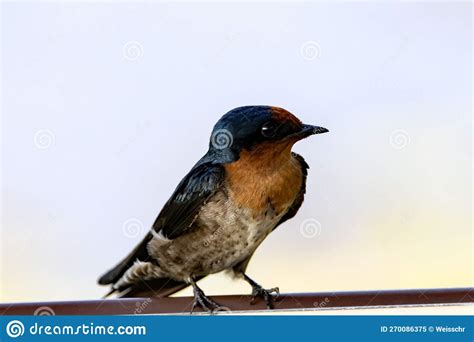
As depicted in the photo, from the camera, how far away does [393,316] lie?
2811 mm

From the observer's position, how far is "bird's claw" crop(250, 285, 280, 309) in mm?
2808

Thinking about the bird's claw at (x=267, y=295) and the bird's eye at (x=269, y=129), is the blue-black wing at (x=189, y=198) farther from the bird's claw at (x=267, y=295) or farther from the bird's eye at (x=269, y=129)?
the bird's claw at (x=267, y=295)

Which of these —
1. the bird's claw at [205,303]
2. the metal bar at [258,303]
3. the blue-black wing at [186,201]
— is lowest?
the bird's claw at [205,303]

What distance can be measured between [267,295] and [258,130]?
692 millimetres

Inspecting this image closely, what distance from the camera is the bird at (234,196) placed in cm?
270

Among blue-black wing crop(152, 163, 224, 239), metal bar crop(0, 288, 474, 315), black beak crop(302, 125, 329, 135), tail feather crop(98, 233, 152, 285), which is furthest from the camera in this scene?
tail feather crop(98, 233, 152, 285)

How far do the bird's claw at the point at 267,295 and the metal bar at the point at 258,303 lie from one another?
0.09 feet

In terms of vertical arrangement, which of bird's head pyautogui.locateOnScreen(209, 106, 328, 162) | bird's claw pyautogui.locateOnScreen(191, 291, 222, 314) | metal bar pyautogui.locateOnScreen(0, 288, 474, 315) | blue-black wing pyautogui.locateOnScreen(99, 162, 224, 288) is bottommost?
bird's claw pyautogui.locateOnScreen(191, 291, 222, 314)

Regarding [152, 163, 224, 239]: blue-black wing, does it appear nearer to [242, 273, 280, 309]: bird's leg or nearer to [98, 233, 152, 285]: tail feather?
[98, 233, 152, 285]: tail feather

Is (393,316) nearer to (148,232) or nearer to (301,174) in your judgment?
(301,174)

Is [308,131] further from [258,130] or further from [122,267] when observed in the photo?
[122,267]

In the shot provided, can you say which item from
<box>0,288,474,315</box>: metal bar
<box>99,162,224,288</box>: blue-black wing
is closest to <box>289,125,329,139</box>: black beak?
<box>99,162,224,288</box>: blue-black wing

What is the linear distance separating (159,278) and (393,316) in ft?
3.33

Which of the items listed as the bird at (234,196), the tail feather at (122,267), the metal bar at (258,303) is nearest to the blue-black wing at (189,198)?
the bird at (234,196)
